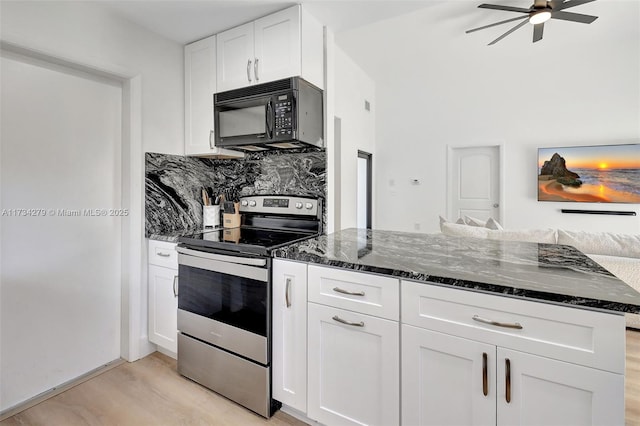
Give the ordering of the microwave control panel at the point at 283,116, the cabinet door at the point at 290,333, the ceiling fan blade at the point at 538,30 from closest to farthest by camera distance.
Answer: the cabinet door at the point at 290,333
the microwave control panel at the point at 283,116
the ceiling fan blade at the point at 538,30

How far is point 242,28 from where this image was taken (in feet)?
7.32

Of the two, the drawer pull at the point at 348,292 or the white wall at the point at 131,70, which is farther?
the white wall at the point at 131,70

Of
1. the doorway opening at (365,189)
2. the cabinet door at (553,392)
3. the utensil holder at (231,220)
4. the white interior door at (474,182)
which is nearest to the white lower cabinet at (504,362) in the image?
the cabinet door at (553,392)

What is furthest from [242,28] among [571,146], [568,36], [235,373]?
[571,146]

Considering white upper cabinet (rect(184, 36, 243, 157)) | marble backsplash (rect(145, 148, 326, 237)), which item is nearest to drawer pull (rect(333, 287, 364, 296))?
marble backsplash (rect(145, 148, 326, 237))

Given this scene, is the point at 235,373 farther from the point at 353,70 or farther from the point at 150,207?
the point at 353,70

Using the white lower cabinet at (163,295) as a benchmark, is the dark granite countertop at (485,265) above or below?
above

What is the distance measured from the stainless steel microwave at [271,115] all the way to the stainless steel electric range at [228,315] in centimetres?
64

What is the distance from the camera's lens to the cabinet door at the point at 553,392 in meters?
0.96

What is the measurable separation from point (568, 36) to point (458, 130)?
182cm

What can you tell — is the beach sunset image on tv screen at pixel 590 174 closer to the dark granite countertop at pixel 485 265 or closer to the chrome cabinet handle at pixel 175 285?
the dark granite countertop at pixel 485 265

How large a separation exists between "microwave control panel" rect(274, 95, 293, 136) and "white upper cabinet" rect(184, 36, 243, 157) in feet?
1.98

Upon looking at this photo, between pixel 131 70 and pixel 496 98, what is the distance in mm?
5158

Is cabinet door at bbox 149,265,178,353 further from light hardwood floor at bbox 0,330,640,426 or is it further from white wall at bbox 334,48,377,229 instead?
white wall at bbox 334,48,377,229
